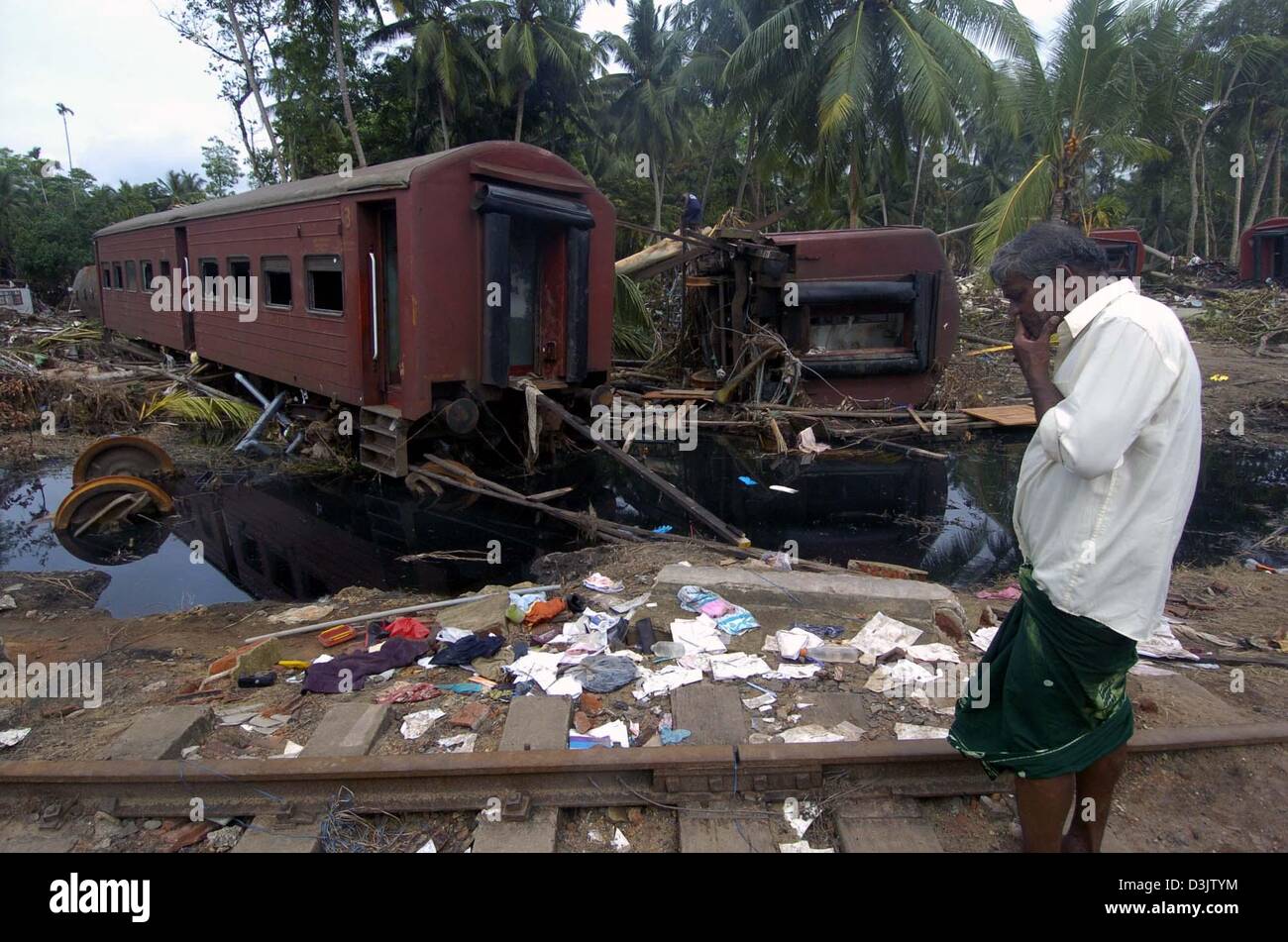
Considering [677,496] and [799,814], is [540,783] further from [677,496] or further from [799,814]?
[677,496]

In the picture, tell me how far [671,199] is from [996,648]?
3510 cm

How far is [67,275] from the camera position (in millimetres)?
29172

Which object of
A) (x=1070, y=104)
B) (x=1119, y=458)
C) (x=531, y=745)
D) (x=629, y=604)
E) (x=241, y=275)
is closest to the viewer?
(x=1119, y=458)

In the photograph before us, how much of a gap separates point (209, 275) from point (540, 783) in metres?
12.7

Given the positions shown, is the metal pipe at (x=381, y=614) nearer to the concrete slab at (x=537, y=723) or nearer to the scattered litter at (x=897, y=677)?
the concrete slab at (x=537, y=723)

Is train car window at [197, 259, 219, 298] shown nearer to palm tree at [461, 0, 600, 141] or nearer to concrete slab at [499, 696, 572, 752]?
concrete slab at [499, 696, 572, 752]

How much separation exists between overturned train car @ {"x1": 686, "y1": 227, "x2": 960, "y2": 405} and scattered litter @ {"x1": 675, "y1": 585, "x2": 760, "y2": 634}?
24.5ft

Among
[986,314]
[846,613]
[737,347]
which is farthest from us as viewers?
[986,314]

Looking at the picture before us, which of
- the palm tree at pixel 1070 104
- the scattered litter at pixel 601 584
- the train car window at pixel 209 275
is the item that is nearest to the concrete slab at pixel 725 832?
the scattered litter at pixel 601 584

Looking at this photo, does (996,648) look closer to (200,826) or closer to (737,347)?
(200,826)

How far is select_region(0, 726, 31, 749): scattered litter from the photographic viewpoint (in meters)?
3.47

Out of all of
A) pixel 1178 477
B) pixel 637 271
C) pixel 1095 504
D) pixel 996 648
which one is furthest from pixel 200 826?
pixel 637 271

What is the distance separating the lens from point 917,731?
328cm

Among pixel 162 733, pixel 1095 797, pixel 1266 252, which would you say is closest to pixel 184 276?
pixel 162 733
